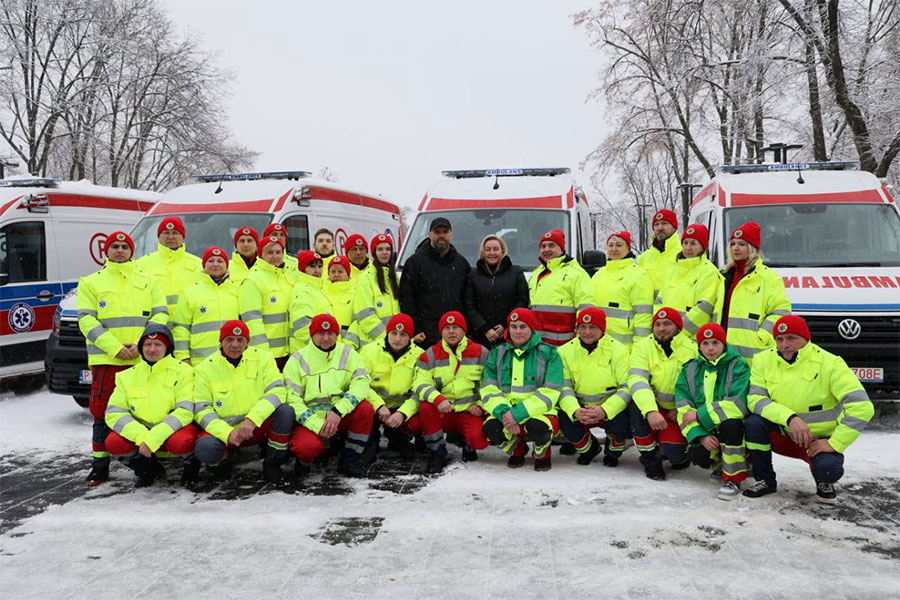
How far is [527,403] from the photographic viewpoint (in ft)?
18.8

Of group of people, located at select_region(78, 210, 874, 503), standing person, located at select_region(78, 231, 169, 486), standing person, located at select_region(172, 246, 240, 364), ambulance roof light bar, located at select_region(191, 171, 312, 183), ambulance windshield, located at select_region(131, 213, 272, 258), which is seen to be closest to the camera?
group of people, located at select_region(78, 210, 874, 503)

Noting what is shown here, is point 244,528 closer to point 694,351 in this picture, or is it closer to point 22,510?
point 22,510

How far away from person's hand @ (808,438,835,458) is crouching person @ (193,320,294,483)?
11.6 ft

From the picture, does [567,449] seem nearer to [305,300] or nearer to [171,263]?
[305,300]

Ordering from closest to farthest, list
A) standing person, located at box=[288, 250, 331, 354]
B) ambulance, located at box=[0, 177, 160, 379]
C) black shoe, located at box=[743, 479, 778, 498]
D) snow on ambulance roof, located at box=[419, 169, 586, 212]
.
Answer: black shoe, located at box=[743, 479, 778, 498], standing person, located at box=[288, 250, 331, 354], snow on ambulance roof, located at box=[419, 169, 586, 212], ambulance, located at box=[0, 177, 160, 379]

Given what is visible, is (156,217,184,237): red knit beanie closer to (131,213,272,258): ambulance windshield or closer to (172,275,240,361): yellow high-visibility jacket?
(172,275,240,361): yellow high-visibility jacket

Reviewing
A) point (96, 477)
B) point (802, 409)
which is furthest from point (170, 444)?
point (802, 409)

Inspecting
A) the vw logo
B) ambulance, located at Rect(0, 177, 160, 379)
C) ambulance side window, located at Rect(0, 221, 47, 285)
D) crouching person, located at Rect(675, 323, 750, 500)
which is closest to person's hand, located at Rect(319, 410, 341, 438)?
crouching person, located at Rect(675, 323, 750, 500)

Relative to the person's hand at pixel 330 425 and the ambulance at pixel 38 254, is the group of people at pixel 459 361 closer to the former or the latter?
the person's hand at pixel 330 425

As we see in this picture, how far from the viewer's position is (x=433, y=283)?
6461mm

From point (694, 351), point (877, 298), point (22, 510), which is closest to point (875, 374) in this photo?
point (877, 298)

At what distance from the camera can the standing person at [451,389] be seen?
589 centimetres

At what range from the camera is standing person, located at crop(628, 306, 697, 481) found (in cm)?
552

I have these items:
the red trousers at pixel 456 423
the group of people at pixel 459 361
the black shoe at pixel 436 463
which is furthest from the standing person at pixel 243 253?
the black shoe at pixel 436 463
